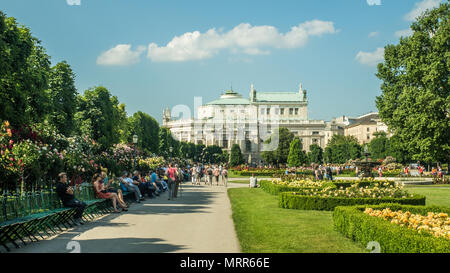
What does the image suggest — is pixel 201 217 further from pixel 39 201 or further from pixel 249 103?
pixel 249 103

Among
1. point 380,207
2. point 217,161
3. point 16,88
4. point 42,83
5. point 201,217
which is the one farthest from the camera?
point 217,161

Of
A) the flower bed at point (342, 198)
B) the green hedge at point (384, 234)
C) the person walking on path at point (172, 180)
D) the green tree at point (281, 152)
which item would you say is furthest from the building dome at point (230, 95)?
the green hedge at point (384, 234)

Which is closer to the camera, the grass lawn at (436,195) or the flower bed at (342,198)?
the flower bed at (342,198)

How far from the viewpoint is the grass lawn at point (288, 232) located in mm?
9031

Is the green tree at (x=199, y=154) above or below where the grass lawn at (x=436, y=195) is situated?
above

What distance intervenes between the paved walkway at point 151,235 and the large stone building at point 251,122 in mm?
107039

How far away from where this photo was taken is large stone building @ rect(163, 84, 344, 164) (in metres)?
124

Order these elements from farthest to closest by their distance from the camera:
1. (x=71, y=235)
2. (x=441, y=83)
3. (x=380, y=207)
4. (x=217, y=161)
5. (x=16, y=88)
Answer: (x=217, y=161), (x=441, y=83), (x=16, y=88), (x=380, y=207), (x=71, y=235)

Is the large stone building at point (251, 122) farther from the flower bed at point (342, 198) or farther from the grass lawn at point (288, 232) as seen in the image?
the grass lawn at point (288, 232)

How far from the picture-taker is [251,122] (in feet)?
406

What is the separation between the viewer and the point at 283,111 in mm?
130875

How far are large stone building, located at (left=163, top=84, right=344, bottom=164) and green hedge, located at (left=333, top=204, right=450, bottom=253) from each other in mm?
110166

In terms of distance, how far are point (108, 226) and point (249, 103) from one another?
121m
